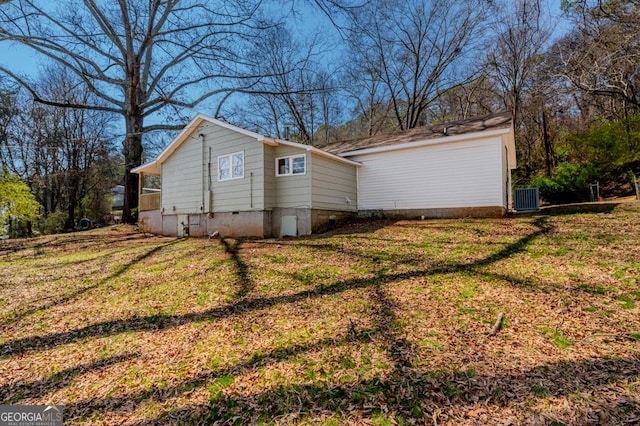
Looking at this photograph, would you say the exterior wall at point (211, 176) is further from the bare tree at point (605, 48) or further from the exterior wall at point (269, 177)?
the bare tree at point (605, 48)

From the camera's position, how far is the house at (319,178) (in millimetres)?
10469

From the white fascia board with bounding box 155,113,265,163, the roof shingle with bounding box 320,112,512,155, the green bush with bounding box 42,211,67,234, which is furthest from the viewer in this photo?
the green bush with bounding box 42,211,67,234

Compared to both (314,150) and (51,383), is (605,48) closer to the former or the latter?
(314,150)

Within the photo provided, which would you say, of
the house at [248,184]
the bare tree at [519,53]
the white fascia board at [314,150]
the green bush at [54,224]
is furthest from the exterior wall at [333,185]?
the green bush at [54,224]

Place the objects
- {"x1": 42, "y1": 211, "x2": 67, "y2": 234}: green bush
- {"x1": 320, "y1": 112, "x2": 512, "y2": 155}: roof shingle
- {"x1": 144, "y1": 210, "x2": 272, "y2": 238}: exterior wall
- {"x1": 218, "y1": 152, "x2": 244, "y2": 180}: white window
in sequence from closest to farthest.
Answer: {"x1": 144, "y1": 210, "x2": 272, "y2": 238}: exterior wall → {"x1": 320, "y1": 112, "x2": 512, "y2": 155}: roof shingle → {"x1": 218, "y1": 152, "x2": 244, "y2": 180}: white window → {"x1": 42, "y1": 211, "x2": 67, "y2": 234}: green bush

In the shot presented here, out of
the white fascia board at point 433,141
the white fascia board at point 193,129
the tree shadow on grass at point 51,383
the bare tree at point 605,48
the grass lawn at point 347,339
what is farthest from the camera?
the white fascia board at point 193,129

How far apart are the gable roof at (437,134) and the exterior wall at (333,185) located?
3.95 ft

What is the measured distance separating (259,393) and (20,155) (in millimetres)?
27494

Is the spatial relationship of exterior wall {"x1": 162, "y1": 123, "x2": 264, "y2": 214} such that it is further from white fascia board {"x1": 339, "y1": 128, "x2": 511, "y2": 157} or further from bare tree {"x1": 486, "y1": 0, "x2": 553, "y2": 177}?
bare tree {"x1": 486, "y1": 0, "x2": 553, "y2": 177}

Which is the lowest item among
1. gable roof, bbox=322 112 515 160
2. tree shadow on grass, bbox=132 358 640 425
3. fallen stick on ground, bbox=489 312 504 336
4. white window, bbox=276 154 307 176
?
tree shadow on grass, bbox=132 358 640 425

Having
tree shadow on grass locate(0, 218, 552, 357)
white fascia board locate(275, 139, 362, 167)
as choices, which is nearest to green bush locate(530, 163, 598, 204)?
white fascia board locate(275, 139, 362, 167)

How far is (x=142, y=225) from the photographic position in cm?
Answer: 1477

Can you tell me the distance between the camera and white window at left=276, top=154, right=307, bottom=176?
1050 cm

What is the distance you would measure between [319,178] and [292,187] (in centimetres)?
97
